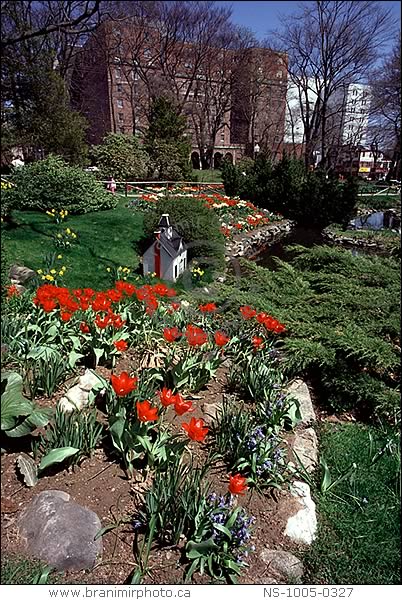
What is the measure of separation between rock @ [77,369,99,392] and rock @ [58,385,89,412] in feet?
0.06

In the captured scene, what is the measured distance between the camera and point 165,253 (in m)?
2.04

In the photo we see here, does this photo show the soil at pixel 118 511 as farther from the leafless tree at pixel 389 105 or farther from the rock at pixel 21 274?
the leafless tree at pixel 389 105

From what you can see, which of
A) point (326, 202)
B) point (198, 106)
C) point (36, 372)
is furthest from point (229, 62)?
point (36, 372)

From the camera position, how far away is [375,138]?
2168mm

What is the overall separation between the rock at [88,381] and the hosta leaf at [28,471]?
391 millimetres

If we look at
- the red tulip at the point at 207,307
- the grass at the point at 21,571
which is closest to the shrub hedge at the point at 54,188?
the red tulip at the point at 207,307

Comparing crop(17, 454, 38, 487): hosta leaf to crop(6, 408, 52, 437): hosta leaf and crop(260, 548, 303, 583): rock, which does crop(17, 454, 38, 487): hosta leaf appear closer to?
crop(6, 408, 52, 437): hosta leaf

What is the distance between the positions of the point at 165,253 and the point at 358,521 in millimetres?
1423

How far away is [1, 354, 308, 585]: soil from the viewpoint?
3.74 ft

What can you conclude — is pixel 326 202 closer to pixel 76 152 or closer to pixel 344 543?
pixel 76 152

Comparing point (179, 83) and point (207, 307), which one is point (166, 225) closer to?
point (207, 307)

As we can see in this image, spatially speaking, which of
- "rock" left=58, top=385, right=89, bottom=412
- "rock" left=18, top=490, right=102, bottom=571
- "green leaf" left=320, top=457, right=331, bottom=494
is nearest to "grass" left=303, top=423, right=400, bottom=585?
"green leaf" left=320, top=457, right=331, bottom=494

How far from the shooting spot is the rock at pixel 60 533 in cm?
111
